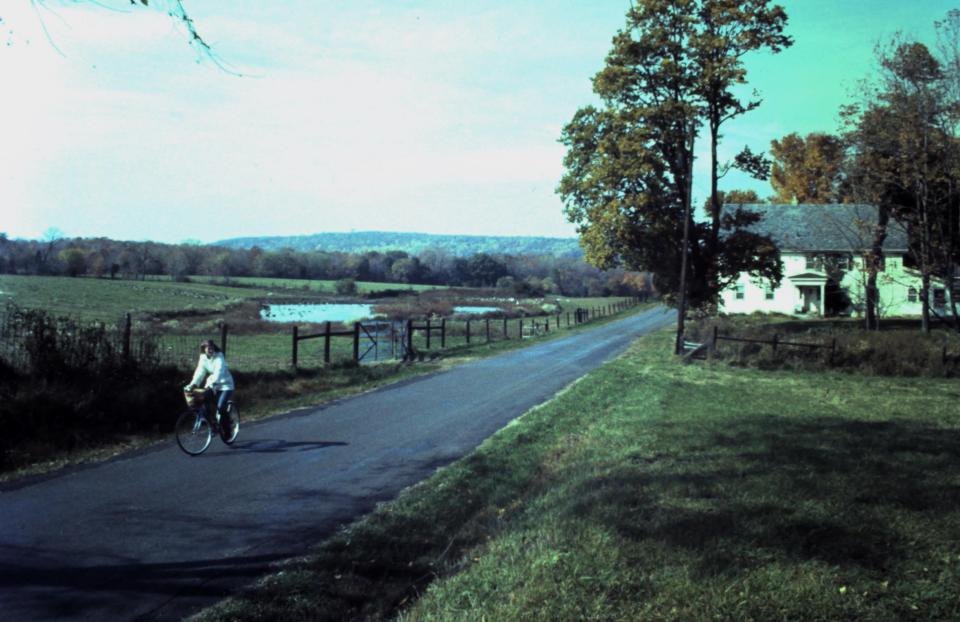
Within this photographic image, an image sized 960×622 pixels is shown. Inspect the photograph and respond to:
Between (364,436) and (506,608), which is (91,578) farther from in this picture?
(364,436)

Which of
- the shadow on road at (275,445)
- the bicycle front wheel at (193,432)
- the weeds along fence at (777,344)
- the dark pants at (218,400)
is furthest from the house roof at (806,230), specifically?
the bicycle front wheel at (193,432)

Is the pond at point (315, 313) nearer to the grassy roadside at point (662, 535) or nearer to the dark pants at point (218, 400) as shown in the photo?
the dark pants at point (218, 400)

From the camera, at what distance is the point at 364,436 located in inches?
452

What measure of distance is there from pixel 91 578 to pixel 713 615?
4777mm

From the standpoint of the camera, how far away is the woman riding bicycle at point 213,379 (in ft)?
34.7

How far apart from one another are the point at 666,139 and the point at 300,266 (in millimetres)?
71600

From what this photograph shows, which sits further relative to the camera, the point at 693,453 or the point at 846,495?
the point at 693,453

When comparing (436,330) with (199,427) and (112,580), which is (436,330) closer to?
(199,427)

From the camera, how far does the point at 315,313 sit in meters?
55.3

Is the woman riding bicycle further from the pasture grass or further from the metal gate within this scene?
the pasture grass

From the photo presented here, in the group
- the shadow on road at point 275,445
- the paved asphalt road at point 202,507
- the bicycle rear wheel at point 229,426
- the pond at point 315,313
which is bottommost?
the shadow on road at point 275,445

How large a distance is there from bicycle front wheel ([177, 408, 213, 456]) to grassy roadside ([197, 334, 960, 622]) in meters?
3.86

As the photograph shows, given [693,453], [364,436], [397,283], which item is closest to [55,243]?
[364,436]

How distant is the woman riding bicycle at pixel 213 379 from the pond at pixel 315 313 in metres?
35.3
